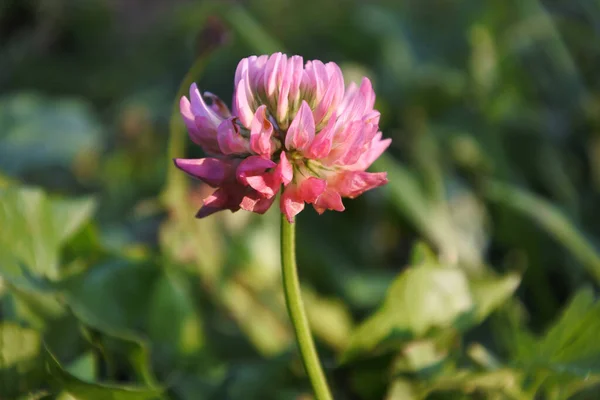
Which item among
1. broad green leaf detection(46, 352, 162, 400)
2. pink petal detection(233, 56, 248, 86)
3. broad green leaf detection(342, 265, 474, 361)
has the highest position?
pink petal detection(233, 56, 248, 86)

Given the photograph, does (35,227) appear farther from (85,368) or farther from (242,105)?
(242,105)

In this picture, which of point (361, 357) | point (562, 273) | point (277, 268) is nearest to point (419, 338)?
point (361, 357)

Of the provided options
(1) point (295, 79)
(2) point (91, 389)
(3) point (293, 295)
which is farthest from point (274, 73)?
(2) point (91, 389)

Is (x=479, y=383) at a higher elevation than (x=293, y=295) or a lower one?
lower

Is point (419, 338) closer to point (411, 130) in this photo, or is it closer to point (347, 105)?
point (347, 105)

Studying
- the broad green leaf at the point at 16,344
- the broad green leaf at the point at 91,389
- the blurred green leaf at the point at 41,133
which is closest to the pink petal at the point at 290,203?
the broad green leaf at the point at 91,389

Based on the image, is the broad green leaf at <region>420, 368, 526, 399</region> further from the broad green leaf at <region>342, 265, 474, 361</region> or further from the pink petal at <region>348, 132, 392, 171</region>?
the pink petal at <region>348, 132, 392, 171</region>

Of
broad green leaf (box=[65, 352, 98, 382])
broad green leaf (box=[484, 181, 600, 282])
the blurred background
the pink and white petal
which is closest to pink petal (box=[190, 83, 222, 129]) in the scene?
the pink and white petal
